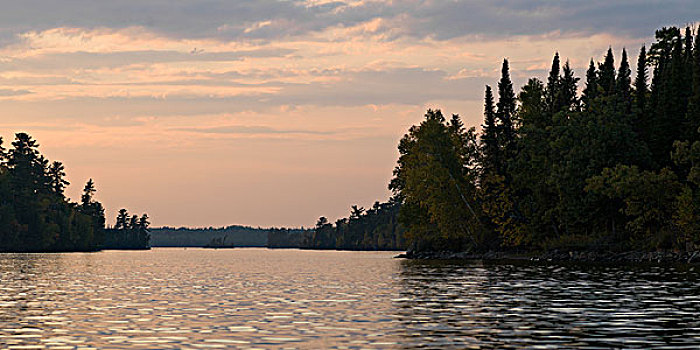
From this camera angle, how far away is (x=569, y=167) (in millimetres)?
105250

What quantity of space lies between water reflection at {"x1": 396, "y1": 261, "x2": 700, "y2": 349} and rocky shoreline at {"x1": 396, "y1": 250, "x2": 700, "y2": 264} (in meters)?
35.4

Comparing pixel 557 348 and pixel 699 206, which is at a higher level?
pixel 699 206

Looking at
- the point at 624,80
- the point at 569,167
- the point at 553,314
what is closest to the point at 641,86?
the point at 624,80

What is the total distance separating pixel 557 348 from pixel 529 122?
4199 inches

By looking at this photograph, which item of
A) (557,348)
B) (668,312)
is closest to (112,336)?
(557,348)

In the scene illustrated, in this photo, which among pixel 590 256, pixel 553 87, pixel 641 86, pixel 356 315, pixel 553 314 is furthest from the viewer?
pixel 553 87

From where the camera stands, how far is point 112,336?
1063 inches

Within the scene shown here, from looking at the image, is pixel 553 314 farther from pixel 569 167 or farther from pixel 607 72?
pixel 607 72

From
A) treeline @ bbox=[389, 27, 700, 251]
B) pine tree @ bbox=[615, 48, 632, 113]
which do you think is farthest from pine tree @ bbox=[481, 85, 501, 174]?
pine tree @ bbox=[615, 48, 632, 113]

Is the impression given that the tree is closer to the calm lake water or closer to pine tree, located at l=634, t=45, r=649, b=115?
pine tree, located at l=634, t=45, r=649, b=115

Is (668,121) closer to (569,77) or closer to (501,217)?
(501,217)

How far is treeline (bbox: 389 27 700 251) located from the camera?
97438 millimetres

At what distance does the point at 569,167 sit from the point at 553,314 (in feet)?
242

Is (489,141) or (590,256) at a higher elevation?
(489,141)
